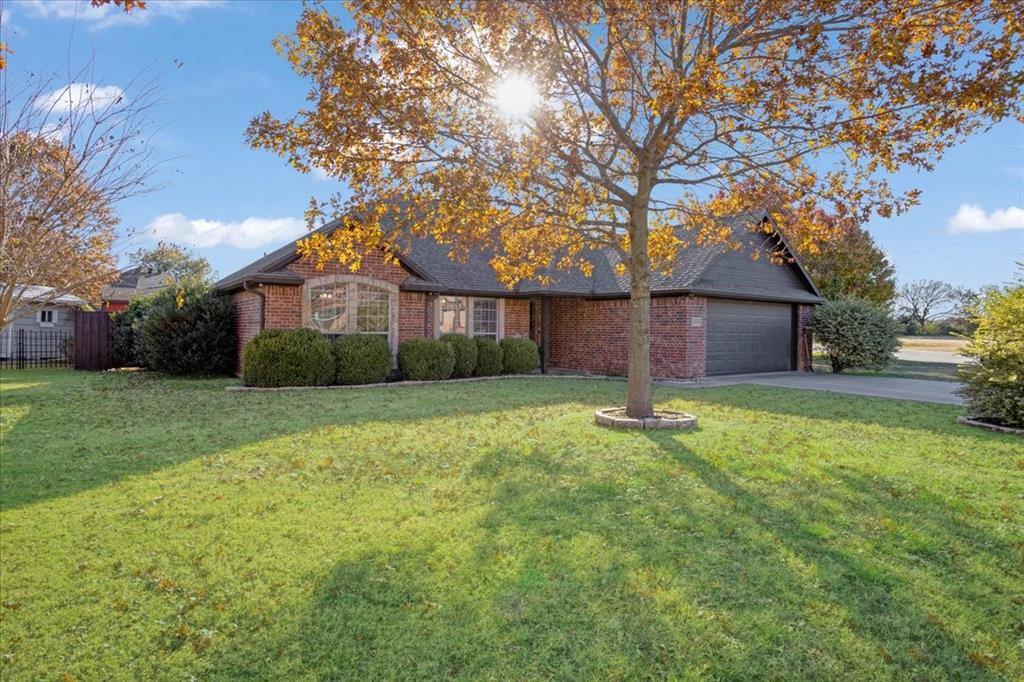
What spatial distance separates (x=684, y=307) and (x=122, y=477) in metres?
13.9

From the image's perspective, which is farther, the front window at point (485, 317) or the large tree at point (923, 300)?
the large tree at point (923, 300)

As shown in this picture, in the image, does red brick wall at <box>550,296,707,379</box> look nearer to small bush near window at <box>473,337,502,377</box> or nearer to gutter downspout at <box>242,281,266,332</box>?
small bush near window at <box>473,337,502,377</box>

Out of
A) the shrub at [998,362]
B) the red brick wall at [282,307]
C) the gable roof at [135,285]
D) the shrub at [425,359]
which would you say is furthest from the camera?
the gable roof at [135,285]

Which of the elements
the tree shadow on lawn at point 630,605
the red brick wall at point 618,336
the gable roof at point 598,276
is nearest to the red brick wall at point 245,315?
the gable roof at point 598,276

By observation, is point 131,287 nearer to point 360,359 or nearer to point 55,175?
point 360,359

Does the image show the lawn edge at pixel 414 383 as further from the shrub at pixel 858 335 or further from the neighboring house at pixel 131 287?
the neighboring house at pixel 131 287

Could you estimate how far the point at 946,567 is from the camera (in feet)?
14.6

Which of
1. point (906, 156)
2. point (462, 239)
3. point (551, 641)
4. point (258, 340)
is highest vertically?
point (906, 156)

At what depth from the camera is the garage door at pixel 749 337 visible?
59.6 ft

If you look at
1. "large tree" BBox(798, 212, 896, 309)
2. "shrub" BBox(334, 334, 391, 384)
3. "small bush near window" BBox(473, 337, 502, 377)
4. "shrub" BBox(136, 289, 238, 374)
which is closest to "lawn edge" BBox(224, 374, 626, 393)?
"shrub" BBox(334, 334, 391, 384)

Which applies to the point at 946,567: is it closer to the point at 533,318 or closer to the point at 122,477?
the point at 122,477

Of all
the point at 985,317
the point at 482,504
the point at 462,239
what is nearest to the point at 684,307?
the point at 985,317

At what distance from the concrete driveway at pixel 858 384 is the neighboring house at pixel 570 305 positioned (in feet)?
2.60

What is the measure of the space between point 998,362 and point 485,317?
12.7 meters
